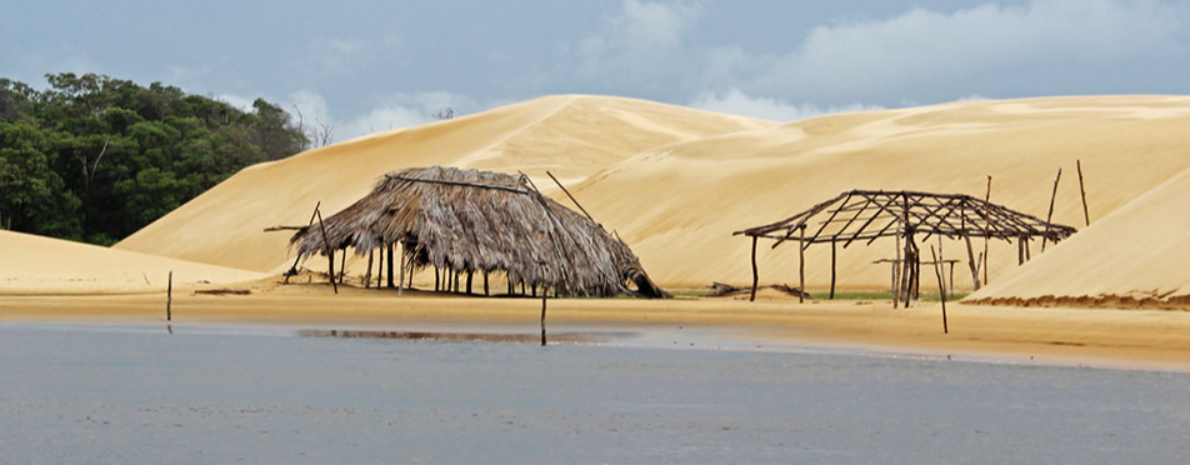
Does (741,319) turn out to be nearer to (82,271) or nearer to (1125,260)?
(1125,260)

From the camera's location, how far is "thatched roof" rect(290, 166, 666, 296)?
31.2m

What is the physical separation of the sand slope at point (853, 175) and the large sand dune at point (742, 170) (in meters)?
0.08

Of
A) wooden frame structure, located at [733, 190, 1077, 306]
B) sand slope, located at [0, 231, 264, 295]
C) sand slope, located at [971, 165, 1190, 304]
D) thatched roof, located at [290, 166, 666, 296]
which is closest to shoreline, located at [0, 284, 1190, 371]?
sand slope, located at [971, 165, 1190, 304]

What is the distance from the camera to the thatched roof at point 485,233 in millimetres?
31250

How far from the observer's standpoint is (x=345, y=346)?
2081 centimetres

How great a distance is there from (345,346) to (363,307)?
8.84 metres

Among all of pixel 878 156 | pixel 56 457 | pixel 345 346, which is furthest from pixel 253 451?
pixel 878 156

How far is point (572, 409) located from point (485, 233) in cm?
1825

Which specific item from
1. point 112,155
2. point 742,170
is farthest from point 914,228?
point 112,155

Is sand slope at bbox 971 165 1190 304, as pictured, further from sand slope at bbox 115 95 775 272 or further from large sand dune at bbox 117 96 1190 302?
sand slope at bbox 115 95 775 272

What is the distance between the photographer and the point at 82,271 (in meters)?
41.9

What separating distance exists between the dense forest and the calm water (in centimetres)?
5281

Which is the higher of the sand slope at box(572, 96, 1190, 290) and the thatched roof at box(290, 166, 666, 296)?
the sand slope at box(572, 96, 1190, 290)

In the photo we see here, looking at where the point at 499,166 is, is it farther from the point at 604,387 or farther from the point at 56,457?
the point at 56,457
